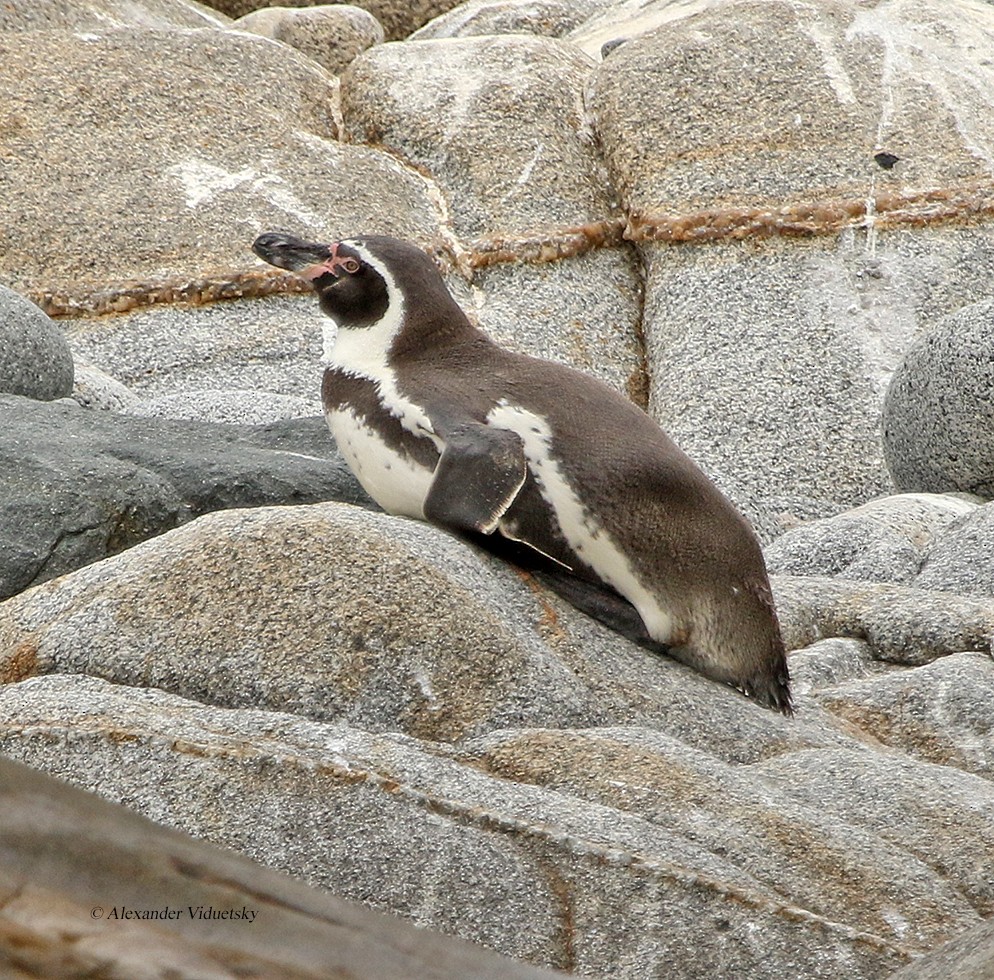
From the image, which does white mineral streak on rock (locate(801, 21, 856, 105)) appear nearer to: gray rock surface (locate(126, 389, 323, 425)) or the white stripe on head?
gray rock surface (locate(126, 389, 323, 425))

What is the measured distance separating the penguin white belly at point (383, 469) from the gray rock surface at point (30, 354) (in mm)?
3061

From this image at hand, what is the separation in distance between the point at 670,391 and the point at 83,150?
3.87 m

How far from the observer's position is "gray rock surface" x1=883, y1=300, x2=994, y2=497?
25.3 feet

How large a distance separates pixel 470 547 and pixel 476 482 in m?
0.15

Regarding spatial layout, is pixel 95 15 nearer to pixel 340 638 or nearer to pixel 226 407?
pixel 226 407

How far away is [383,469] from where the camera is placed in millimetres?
4441

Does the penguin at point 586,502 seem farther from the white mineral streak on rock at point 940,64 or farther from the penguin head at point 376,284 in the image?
the white mineral streak on rock at point 940,64

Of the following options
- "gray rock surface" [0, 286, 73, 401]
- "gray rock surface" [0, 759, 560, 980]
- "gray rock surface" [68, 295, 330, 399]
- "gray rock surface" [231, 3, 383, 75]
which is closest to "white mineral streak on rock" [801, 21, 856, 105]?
"gray rock surface" [68, 295, 330, 399]

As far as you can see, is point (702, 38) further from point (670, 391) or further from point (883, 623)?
point (883, 623)

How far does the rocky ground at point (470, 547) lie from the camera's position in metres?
2.80

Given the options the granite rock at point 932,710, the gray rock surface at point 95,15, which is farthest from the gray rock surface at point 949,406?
the gray rock surface at point 95,15

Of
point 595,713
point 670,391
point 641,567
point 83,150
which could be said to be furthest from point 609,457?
point 83,150

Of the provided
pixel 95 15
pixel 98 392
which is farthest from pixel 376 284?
pixel 95 15

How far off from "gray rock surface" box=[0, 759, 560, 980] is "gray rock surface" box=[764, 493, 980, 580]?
5.36 metres
